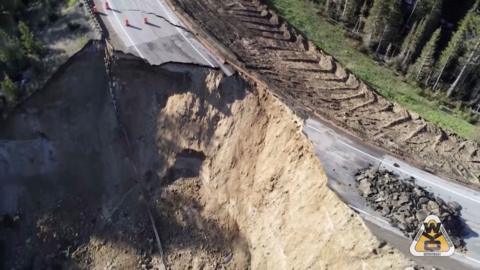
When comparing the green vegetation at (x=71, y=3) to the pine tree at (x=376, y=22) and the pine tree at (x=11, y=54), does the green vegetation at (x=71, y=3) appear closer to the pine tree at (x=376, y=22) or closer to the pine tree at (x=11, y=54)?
the pine tree at (x=11, y=54)

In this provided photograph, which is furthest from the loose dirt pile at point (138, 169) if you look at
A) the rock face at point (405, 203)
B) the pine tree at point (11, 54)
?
the rock face at point (405, 203)

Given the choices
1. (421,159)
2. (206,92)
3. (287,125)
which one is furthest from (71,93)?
(421,159)

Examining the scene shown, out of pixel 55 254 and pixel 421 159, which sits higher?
pixel 421 159

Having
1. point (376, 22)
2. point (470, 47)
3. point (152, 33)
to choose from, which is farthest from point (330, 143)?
point (152, 33)

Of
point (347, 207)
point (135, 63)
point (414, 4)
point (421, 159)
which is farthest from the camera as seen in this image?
point (414, 4)

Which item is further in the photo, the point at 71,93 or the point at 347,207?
the point at 71,93

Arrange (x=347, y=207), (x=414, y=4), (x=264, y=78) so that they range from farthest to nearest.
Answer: (x=414, y=4) → (x=264, y=78) → (x=347, y=207)

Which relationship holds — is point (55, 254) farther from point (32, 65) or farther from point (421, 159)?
point (421, 159)

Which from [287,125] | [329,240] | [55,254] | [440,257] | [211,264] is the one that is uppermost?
[287,125]
